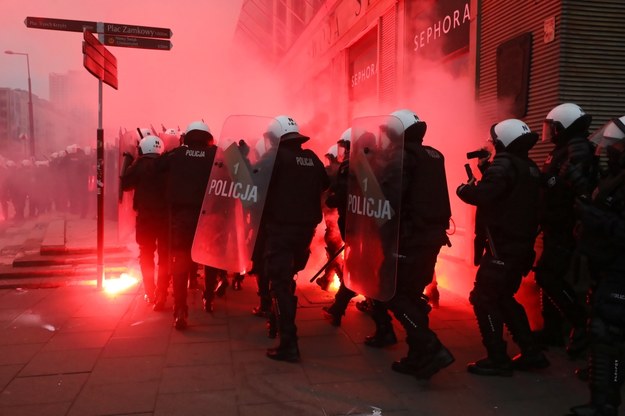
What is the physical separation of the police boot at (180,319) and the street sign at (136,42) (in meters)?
3.65

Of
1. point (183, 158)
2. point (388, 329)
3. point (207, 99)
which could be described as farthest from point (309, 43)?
point (388, 329)

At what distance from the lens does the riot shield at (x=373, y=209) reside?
142 inches

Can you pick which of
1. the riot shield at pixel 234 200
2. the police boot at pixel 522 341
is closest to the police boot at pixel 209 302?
the riot shield at pixel 234 200

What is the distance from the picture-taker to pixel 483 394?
3.36 meters

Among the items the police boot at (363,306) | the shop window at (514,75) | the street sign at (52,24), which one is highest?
the street sign at (52,24)

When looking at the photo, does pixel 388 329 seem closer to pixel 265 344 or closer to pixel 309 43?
pixel 265 344

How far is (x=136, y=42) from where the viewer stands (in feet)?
20.9

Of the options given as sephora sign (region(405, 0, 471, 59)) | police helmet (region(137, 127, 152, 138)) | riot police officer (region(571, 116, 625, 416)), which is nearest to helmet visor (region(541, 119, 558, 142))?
riot police officer (region(571, 116, 625, 416))

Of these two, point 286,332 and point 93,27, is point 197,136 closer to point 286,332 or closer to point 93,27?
point 286,332

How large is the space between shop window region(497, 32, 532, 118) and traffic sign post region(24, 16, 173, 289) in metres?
4.23

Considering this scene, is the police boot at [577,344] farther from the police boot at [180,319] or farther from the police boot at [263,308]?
the police boot at [180,319]

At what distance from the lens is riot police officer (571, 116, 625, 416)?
291cm

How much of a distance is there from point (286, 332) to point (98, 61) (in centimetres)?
405

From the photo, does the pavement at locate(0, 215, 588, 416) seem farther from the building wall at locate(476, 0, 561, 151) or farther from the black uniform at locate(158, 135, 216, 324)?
the building wall at locate(476, 0, 561, 151)
